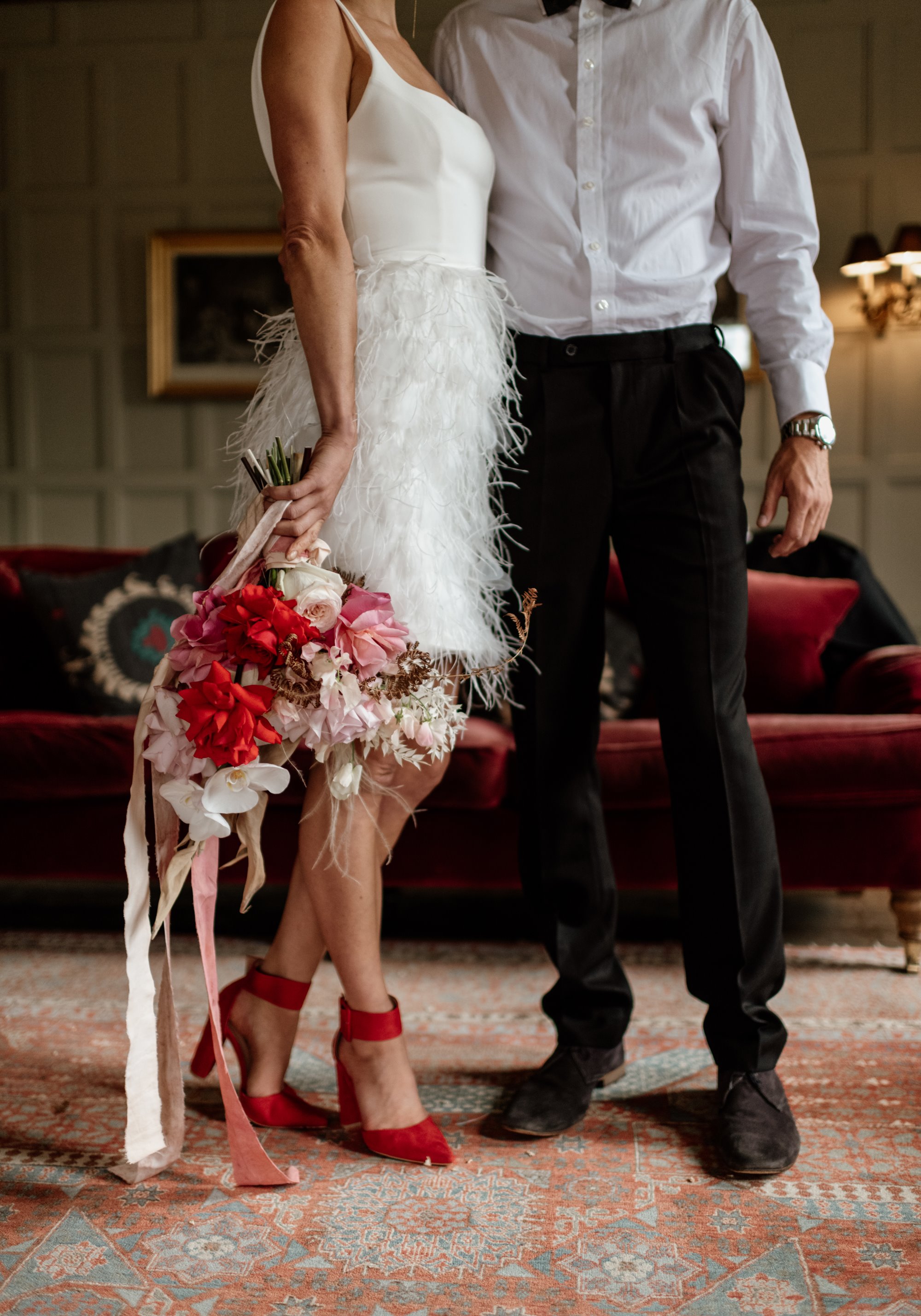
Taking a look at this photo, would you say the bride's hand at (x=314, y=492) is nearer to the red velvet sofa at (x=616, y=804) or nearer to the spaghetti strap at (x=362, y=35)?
the spaghetti strap at (x=362, y=35)

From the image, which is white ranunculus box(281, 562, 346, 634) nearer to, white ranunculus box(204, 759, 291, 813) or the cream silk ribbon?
the cream silk ribbon

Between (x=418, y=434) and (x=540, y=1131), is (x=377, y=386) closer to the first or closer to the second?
(x=418, y=434)

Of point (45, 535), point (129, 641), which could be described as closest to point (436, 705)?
point (129, 641)

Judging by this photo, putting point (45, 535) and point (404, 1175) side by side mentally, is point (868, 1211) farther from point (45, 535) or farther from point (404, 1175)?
point (45, 535)

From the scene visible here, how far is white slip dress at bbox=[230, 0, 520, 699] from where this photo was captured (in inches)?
51.6

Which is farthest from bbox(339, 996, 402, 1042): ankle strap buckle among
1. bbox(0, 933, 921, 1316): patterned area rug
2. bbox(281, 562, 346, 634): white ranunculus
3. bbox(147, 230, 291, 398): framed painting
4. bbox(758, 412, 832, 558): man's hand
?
bbox(147, 230, 291, 398): framed painting

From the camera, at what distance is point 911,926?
218 centimetres

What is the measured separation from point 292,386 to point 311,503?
0.73 feet

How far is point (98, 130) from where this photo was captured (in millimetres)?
4281

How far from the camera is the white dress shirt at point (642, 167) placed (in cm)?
142

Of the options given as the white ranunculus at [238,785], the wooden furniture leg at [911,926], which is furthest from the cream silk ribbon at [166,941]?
the wooden furniture leg at [911,926]

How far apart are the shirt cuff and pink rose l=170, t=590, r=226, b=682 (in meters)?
0.81

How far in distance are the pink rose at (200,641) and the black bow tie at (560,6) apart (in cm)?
93

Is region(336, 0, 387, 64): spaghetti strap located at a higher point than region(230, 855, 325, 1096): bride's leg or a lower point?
higher
